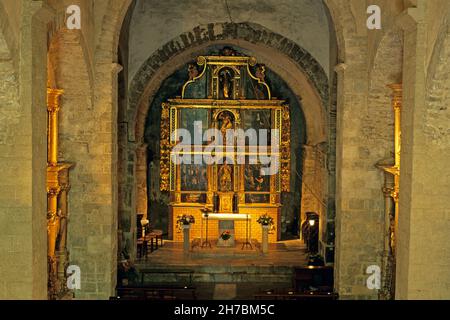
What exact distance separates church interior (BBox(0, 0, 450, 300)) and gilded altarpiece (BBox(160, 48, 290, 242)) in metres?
0.04

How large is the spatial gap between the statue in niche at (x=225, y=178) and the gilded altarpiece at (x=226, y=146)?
0.03 metres

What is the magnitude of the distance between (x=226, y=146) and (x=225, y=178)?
2.76 ft

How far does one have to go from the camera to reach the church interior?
8633 millimetres

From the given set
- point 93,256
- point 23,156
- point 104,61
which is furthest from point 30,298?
point 104,61

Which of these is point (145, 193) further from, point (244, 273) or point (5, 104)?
point (5, 104)

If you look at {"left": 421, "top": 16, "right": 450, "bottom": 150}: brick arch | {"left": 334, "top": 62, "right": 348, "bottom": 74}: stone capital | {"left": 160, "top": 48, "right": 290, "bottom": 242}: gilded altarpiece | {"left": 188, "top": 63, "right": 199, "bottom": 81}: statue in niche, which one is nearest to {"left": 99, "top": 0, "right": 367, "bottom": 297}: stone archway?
{"left": 334, "top": 62, "right": 348, "bottom": 74}: stone capital

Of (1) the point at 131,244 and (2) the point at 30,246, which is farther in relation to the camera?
(1) the point at 131,244

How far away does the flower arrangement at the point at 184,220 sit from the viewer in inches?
686

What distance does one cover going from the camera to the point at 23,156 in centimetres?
827

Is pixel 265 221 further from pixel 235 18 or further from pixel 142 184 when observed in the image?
pixel 235 18

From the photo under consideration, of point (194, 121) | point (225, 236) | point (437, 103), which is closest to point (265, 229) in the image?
point (225, 236)

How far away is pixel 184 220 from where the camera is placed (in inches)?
686

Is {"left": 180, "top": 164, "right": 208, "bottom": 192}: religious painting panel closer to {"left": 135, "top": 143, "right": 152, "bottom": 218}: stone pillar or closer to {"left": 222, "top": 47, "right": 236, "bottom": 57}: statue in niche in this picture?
{"left": 135, "top": 143, "right": 152, "bottom": 218}: stone pillar
